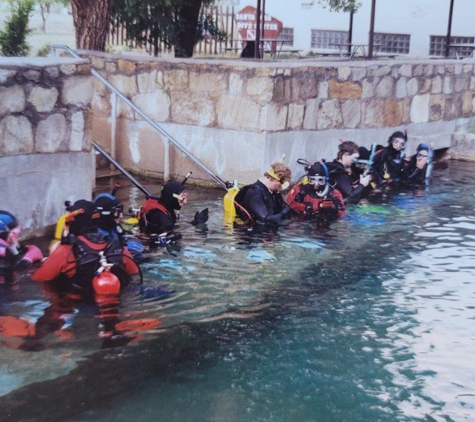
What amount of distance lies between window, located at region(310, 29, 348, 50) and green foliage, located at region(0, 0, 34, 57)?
893cm

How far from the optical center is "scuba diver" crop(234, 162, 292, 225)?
8164 millimetres

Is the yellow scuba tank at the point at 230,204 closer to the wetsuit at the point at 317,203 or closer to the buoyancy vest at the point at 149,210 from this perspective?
the wetsuit at the point at 317,203

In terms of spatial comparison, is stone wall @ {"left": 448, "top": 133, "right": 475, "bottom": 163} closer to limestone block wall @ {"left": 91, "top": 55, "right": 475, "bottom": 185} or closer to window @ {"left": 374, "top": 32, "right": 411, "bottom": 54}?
limestone block wall @ {"left": 91, "top": 55, "right": 475, "bottom": 185}

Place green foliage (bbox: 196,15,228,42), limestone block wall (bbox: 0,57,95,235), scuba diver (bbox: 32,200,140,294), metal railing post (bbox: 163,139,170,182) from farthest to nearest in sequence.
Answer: green foliage (bbox: 196,15,228,42)
metal railing post (bbox: 163,139,170,182)
limestone block wall (bbox: 0,57,95,235)
scuba diver (bbox: 32,200,140,294)

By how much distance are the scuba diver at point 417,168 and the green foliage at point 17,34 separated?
10006 mm

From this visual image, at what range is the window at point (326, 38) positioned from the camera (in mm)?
23469

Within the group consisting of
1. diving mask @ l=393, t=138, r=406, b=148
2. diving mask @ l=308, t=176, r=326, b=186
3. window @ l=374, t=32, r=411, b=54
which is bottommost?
diving mask @ l=308, t=176, r=326, b=186

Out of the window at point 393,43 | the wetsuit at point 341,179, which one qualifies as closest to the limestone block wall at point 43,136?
the wetsuit at point 341,179

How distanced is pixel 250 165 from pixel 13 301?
455 centimetres

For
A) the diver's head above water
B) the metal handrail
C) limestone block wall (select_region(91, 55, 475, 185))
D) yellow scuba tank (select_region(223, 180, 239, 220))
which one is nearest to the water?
the diver's head above water

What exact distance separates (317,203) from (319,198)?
7 cm

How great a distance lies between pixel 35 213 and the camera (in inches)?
284

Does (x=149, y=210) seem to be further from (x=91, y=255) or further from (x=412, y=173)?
(x=412, y=173)

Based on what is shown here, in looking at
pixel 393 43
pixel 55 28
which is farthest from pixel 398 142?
pixel 55 28
